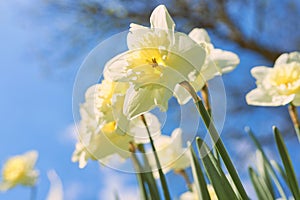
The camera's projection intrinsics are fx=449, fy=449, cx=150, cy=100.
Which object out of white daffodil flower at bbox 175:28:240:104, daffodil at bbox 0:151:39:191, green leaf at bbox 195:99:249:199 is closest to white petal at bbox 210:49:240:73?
white daffodil flower at bbox 175:28:240:104

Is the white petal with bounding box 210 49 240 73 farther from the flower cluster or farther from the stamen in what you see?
the stamen

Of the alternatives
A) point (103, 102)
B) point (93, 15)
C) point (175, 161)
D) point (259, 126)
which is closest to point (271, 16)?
point (259, 126)

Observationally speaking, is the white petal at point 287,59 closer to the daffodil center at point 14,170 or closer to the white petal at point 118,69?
the white petal at point 118,69

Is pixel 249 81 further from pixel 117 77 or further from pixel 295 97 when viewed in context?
pixel 117 77

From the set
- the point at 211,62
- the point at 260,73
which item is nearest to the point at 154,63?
the point at 211,62

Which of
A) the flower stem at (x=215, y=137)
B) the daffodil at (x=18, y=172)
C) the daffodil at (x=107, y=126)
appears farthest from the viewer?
the daffodil at (x=18, y=172)

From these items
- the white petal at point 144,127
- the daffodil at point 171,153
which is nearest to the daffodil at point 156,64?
the white petal at point 144,127
